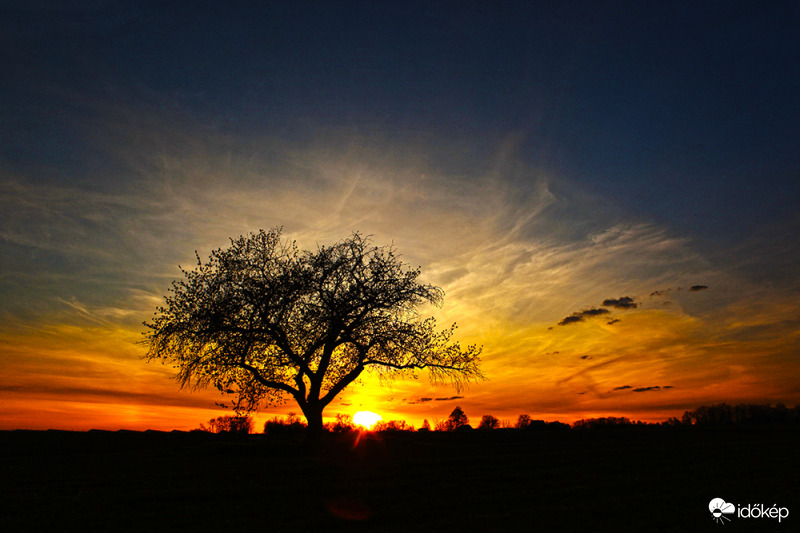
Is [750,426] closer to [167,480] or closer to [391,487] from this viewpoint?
[391,487]

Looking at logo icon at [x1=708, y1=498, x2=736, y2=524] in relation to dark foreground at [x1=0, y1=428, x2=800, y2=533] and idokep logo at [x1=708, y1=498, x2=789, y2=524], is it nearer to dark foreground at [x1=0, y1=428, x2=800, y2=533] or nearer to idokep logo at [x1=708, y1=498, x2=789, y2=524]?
idokep logo at [x1=708, y1=498, x2=789, y2=524]

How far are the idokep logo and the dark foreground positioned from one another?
29 cm

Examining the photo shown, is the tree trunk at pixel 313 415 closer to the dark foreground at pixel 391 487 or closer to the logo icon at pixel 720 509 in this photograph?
the dark foreground at pixel 391 487

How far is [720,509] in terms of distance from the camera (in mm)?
14484

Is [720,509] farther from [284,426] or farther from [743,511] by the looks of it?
[284,426]

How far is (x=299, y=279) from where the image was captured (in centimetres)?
3566

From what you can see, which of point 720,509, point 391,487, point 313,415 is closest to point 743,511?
point 720,509

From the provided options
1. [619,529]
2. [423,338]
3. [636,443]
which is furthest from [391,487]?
[636,443]

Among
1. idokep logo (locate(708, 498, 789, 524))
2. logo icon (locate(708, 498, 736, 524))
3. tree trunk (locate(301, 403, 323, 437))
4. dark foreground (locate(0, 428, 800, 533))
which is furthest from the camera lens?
tree trunk (locate(301, 403, 323, 437))

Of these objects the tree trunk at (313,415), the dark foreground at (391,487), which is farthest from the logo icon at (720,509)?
the tree trunk at (313,415)

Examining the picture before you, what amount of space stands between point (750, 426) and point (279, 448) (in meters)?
49.9

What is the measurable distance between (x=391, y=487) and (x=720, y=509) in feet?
36.6

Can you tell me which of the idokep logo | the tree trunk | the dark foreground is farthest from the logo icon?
the tree trunk

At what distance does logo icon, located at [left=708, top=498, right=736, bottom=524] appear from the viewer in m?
13.6
